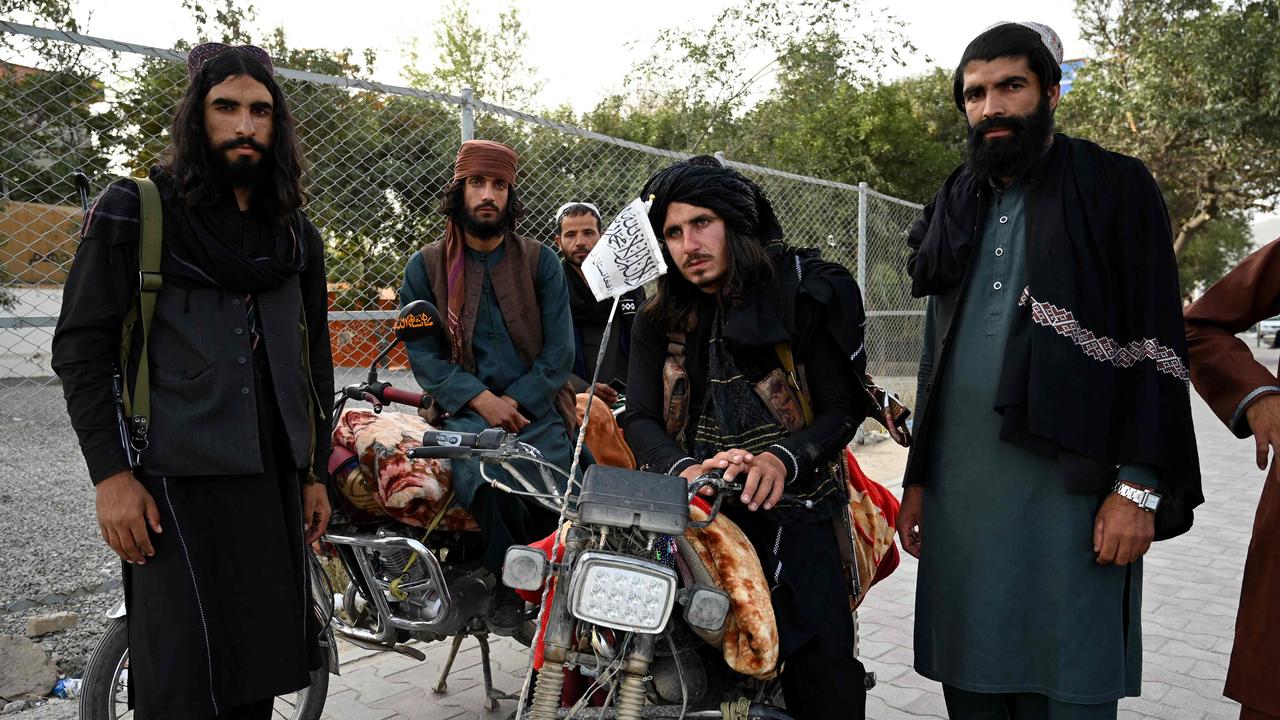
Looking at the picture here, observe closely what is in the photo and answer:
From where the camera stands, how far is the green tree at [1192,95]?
1783 cm

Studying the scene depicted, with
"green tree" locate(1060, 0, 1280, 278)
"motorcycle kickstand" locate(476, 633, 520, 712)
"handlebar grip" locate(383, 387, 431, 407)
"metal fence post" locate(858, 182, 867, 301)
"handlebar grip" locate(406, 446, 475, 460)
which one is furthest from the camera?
"green tree" locate(1060, 0, 1280, 278)

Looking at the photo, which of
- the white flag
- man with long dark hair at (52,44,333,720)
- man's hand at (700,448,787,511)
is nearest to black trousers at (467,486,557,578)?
man with long dark hair at (52,44,333,720)

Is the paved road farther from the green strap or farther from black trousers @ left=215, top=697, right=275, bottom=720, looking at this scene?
the green strap

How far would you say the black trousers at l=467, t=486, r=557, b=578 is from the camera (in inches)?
121

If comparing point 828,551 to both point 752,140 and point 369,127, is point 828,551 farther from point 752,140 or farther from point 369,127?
point 752,140

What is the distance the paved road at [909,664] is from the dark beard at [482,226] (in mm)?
1866

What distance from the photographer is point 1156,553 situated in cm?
587

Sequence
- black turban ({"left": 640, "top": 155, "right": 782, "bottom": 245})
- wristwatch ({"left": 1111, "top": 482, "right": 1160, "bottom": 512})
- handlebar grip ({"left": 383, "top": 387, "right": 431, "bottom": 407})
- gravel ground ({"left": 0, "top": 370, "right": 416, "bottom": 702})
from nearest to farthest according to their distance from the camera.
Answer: wristwatch ({"left": 1111, "top": 482, "right": 1160, "bottom": 512})
black turban ({"left": 640, "top": 155, "right": 782, "bottom": 245})
handlebar grip ({"left": 383, "top": 387, "right": 431, "bottom": 407})
gravel ground ({"left": 0, "top": 370, "right": 416, "bottom": 702})

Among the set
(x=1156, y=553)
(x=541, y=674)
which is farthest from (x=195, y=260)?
(x=1156, y=553)

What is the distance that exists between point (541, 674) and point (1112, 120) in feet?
73.9

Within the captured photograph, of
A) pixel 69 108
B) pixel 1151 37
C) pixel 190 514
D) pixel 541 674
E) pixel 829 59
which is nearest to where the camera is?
pixel 541 674

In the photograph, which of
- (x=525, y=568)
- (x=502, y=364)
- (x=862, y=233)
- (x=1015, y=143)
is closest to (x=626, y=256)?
(x=525, y=568)

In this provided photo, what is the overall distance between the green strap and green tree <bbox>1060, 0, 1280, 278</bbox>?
788 inches

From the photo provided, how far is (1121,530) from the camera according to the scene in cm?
219
